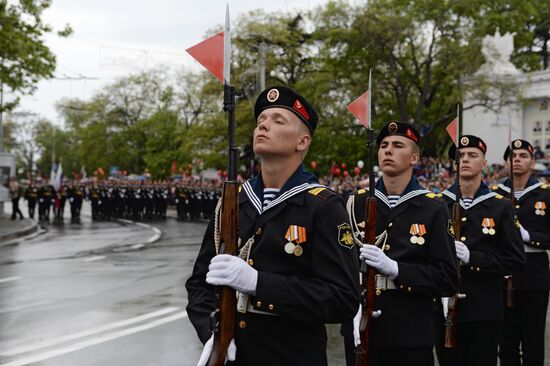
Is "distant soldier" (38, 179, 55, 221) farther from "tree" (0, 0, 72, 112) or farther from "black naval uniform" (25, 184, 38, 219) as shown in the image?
"tree" (0, 0, 72, 112)

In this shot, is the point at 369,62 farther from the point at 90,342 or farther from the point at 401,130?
the point at 401,130

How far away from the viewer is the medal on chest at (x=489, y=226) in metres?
5.12

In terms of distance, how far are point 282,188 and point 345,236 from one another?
0.38 metres

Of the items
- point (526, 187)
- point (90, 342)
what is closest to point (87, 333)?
point (90, 342)

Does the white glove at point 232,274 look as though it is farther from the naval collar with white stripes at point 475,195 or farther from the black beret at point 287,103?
the naval collar with white stripes at point 475,195

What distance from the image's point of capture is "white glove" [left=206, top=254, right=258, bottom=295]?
274 cm

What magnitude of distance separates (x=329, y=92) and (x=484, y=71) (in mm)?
7645

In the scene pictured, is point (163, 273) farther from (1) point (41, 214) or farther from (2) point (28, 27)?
(1) point (41, 214)

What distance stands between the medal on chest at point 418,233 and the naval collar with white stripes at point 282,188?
46.9 inches

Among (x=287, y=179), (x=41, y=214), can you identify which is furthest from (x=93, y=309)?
(x=41, y=214)

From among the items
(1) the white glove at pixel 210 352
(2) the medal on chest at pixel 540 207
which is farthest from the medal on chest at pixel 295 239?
(2) the medal on chest at pixel 540 207

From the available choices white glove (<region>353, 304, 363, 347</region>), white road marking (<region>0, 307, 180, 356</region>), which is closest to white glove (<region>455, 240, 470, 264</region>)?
white glove (<region>353, 304, 363, 347</region>)

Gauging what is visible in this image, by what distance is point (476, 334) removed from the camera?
4.98 meters

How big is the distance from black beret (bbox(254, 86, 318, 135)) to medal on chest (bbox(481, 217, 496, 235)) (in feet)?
7.91
